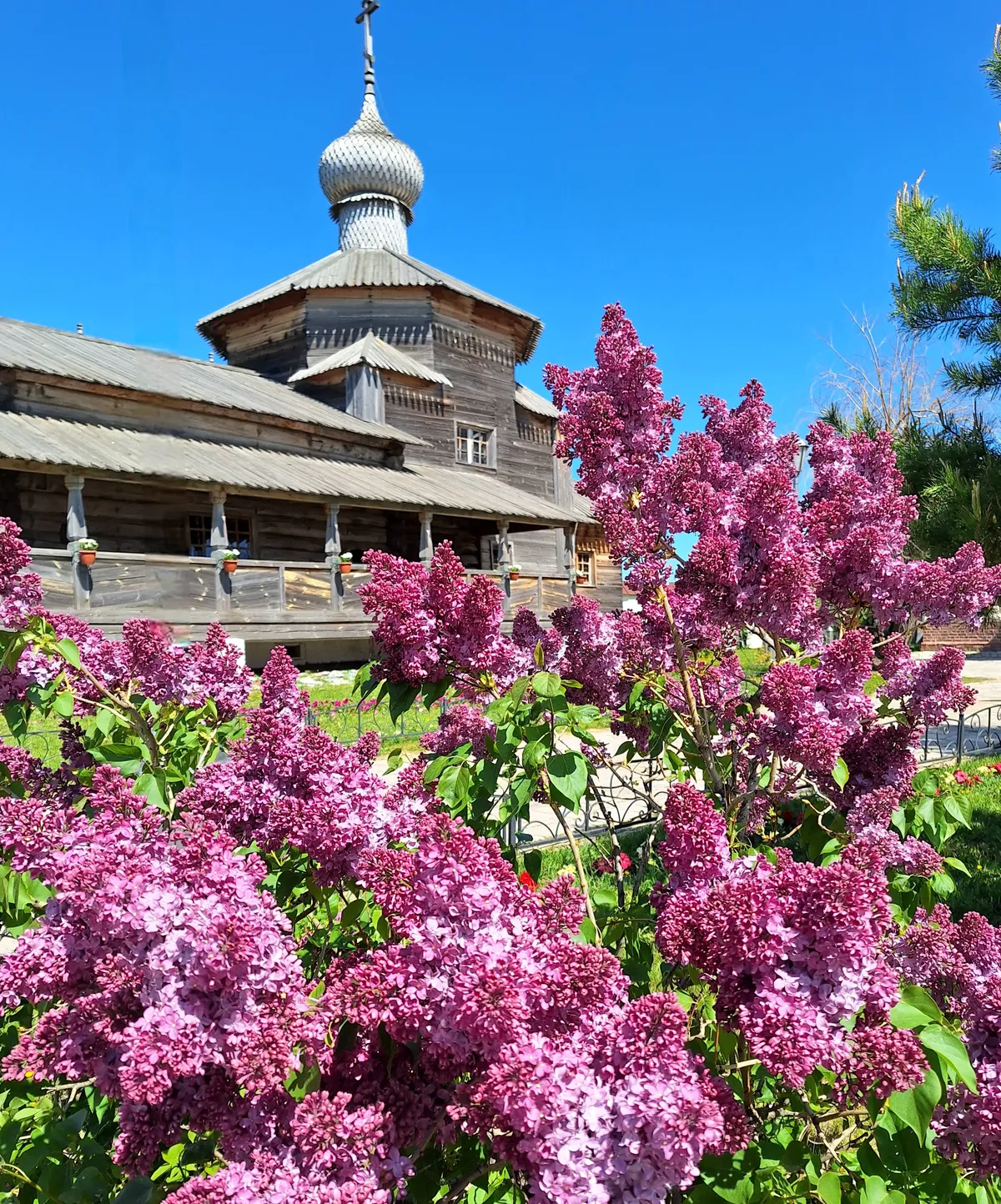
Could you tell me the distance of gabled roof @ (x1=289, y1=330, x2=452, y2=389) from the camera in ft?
66.0

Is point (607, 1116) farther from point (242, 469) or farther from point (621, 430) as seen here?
point (242, 469)

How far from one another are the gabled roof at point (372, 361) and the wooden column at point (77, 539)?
8.86m

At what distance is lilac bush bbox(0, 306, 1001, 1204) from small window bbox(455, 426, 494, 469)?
20.4 metres

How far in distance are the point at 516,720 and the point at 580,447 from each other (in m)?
1.09

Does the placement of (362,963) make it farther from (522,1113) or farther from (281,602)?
(281,602)

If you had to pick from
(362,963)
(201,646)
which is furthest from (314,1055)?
(201,646)

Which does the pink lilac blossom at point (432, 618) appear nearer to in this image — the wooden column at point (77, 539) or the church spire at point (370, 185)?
the wooden column at point (77, 539)

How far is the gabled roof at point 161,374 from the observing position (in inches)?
568

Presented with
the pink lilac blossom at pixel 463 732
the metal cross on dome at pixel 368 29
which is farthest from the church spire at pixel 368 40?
the pink lilac blossom at pixel 463 732

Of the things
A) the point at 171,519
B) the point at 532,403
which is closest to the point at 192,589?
the point at 171,519

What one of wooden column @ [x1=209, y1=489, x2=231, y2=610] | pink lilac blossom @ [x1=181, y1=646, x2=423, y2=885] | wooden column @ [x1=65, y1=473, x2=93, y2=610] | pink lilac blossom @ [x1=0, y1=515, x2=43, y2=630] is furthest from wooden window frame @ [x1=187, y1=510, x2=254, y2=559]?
pink lilac blossom @ [x1=181, y1=646, x2=423, y2=885]

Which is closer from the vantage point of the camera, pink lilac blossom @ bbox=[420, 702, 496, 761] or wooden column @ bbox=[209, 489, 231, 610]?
pink lilac blossom @ bbox=[420, 702, 496, 761]

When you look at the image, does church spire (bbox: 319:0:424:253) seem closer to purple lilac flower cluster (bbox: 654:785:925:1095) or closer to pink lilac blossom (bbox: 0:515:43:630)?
pink lilac blossom (bbox: 0:515:43:630)

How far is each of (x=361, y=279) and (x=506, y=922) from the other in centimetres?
2221
